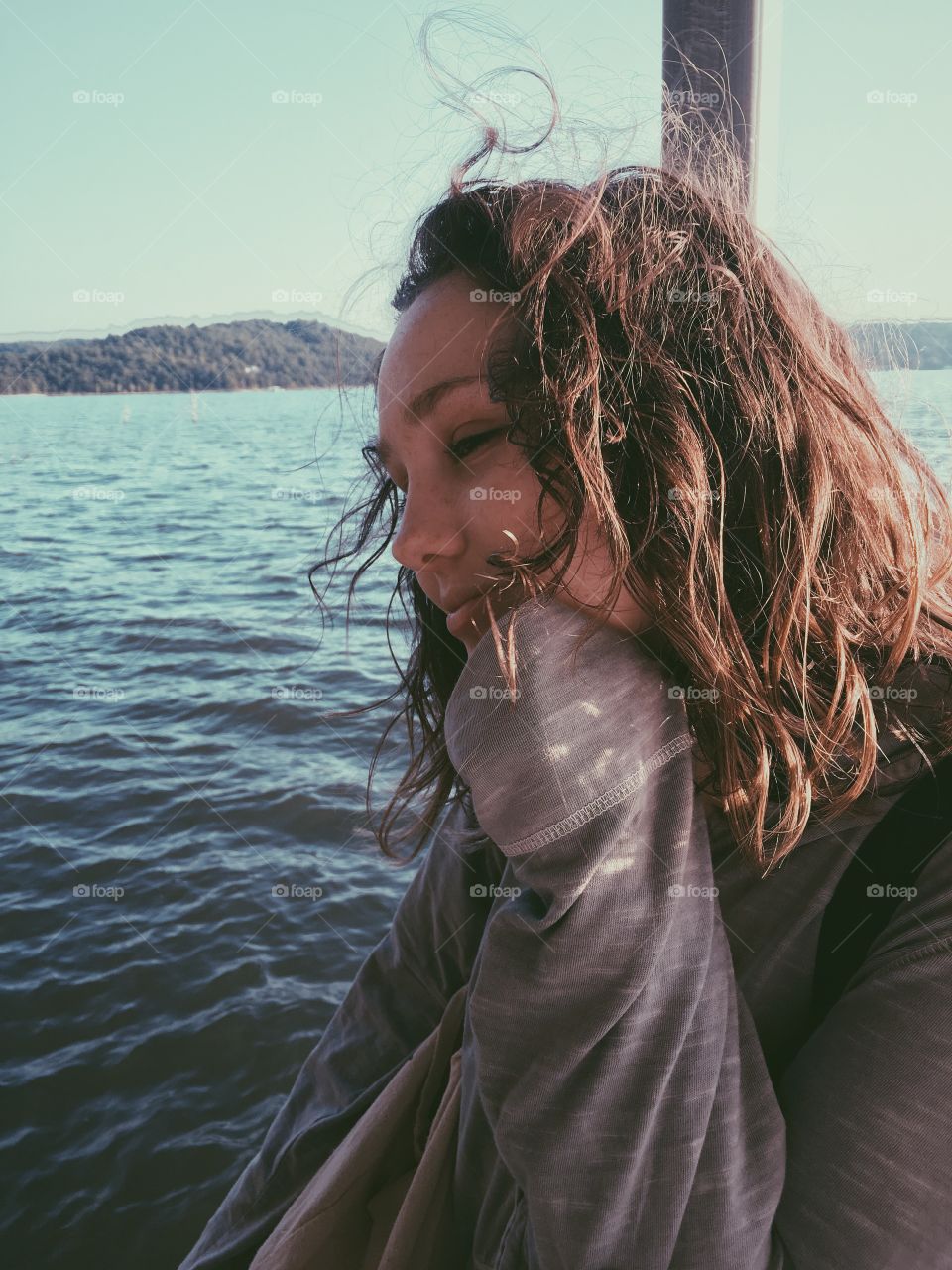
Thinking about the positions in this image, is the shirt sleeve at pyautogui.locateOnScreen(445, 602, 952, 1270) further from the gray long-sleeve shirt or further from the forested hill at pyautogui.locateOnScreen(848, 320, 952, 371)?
the forested hill at pyautogui.locateOnScreen(848, 320, 952, 371)

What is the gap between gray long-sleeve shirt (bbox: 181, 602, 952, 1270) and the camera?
957 mm

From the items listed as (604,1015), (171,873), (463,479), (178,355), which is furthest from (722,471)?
(178,355)

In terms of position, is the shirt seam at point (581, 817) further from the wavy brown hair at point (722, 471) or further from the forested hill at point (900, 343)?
the forested hill at point (900, 343)

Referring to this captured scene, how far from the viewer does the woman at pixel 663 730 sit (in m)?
0.99

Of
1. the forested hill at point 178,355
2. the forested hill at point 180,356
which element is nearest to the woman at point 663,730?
→ the forested hill at point 180,356

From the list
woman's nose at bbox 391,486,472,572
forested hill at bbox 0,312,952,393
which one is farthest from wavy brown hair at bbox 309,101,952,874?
forested hill at bbox 0,312,952,393

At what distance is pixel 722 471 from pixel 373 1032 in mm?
1064

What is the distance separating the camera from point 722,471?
1228mm

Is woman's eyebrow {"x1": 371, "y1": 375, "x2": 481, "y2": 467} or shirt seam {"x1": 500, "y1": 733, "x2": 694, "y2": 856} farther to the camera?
woman's eyebrow {"x1": 371, "y1": 375, "x2": 481, "y2": 467}

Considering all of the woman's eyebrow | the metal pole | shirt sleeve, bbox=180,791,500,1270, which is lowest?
shirt sleeve, bbox=180,791,500,1270

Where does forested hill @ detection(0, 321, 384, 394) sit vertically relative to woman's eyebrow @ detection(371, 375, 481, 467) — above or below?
below

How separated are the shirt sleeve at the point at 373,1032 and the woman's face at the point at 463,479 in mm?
485

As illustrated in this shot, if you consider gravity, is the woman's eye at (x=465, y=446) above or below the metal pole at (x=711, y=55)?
below

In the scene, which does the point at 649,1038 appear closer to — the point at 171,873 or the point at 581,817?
the point at 581,817
